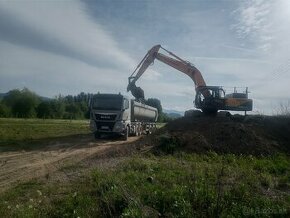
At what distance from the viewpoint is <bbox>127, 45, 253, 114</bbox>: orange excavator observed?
2744 cm

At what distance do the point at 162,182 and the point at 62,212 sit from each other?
3.19 metres

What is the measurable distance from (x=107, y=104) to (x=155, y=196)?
16441mm

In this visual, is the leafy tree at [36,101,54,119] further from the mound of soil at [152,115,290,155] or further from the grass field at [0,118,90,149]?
the mound of soil at [152,115,290,155]

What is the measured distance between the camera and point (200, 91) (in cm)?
2873

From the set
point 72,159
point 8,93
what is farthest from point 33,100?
point 72,159

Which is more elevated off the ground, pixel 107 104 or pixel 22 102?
pixel 22 102

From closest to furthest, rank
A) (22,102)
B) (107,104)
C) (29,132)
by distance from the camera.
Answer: (107,104) < (29,132) < (22,102)

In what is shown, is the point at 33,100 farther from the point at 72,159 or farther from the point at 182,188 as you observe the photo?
the point at 182,188

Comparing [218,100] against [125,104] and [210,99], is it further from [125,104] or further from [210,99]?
[125,104]

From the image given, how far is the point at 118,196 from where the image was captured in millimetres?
8562

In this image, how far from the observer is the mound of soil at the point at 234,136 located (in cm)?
1869

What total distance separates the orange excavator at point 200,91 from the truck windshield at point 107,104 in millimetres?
5448

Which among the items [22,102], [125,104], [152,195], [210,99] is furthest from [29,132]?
[22,102]

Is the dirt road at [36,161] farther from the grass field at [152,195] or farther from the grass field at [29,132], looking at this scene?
the grass field at [29,132]
